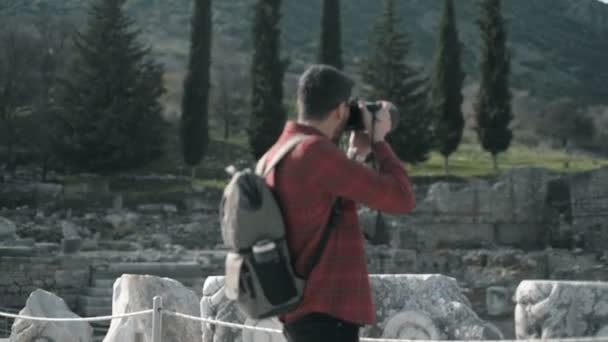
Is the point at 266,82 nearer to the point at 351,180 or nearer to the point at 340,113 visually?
the point at 340,113

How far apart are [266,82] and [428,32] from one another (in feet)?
189

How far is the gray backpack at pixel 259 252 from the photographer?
407 centimetres

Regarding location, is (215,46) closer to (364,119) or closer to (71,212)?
(71,212)

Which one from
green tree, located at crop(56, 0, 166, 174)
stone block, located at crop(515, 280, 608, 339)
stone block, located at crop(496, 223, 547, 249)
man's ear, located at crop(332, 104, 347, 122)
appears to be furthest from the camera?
green tree, located at crop(56, 0, 166, 174)

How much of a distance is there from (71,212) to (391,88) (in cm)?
1287

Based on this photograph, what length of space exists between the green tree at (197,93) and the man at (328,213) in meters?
32.7

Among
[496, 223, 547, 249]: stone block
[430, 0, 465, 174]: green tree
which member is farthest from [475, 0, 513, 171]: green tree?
[496, 223, 547, 249]: stone block

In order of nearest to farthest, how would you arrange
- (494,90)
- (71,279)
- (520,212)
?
(71,279), (520,212), (494,90)

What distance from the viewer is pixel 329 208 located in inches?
165

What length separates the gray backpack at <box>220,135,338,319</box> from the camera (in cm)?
407

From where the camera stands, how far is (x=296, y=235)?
13.7ft

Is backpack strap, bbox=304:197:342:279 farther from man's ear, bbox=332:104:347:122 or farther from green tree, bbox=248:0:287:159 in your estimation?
green tree, bbox=248:0:287:159

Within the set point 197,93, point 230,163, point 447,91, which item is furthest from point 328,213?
point 230,163

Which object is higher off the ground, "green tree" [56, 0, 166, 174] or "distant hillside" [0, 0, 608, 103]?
"distant hillside" [0, 0, 608, 103]
